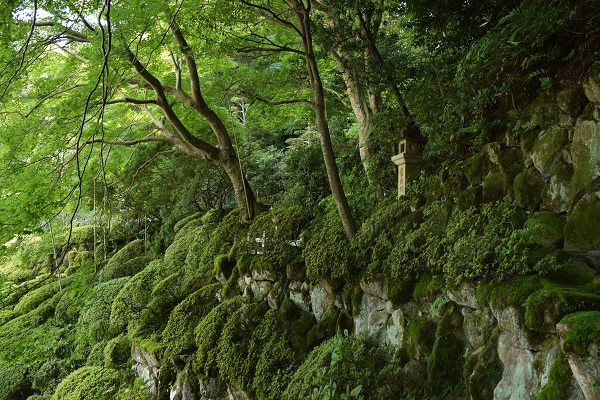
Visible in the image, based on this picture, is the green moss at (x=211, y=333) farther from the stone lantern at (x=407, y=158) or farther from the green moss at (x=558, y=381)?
the green moss at (x=558, y=381)

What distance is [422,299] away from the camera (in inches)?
168

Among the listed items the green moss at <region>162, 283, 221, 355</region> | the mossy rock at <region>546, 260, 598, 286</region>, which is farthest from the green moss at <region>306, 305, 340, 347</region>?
the mossy rock at <region>546, 260, 598, 286</region>

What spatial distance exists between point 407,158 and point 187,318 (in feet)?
14.2

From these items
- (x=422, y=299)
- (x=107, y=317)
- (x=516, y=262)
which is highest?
(x=516, y=262)

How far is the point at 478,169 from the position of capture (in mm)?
4766

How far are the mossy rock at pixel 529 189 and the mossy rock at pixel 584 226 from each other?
1.35 ft

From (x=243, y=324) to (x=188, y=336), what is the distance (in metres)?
1.13

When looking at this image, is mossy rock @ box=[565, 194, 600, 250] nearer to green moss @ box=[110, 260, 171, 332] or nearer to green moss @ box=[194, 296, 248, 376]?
green moss @ box=[194, 296, 248, 376]

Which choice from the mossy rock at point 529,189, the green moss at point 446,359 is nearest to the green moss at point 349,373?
the green moss at point 446,359

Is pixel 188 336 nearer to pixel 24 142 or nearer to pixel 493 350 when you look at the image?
pixel 24 142

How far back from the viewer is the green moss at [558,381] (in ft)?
8.54

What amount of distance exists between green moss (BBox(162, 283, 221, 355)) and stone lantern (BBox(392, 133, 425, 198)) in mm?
3698

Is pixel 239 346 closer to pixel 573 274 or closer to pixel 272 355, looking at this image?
pixel 272 355

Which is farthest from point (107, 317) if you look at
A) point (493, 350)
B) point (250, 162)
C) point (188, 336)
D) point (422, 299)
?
point (493, 350)
